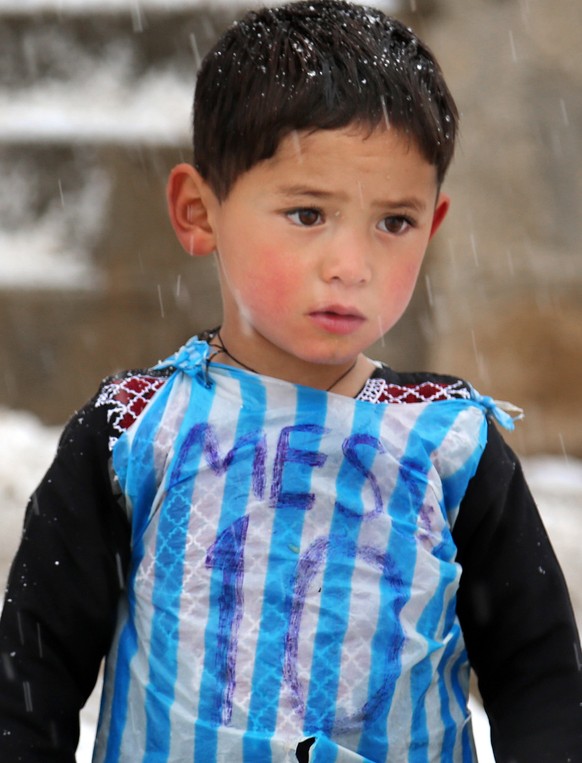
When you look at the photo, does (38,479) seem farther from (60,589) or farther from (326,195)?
(326,195)

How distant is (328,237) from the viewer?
1.52 m

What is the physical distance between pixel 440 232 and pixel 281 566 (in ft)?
10.1

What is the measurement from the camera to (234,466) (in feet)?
5.17

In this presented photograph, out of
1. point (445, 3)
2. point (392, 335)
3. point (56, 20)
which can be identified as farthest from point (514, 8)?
point (56, 20)

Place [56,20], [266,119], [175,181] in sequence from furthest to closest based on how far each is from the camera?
[56,20] → [175,181] → [266,119]

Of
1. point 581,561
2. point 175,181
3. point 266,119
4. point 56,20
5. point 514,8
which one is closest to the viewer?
point 266,119

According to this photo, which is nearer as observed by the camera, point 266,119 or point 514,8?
point 266,119

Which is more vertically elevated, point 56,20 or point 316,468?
point 56,20

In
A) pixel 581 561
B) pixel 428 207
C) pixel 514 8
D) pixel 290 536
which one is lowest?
pixel 581 561

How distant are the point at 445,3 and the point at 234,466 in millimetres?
3285

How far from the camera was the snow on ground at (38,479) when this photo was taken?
360 cm

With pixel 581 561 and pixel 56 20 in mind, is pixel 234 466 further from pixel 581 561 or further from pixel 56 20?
pixel 56 20

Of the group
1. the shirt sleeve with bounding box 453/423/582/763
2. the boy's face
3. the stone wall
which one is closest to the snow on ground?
the stone wall

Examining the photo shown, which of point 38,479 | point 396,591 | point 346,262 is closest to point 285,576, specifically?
point 396,591
